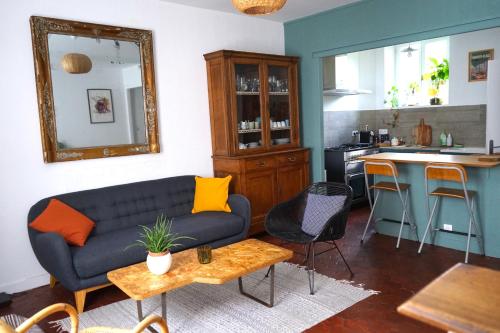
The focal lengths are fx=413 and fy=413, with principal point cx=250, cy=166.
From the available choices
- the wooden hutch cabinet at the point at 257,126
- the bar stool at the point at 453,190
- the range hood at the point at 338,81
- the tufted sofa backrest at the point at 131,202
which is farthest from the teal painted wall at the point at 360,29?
the tufted sofa backrest at the point at 131,202

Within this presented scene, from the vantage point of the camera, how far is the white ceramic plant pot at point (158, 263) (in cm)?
264

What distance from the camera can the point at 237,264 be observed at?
2.80 metres

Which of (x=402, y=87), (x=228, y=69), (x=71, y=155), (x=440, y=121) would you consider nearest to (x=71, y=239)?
(x=71, y=155)

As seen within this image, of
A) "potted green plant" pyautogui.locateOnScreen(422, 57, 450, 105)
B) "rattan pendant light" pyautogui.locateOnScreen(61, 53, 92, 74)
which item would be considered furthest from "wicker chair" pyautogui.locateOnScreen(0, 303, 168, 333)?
"potted green plant" pyautogui.locateOnScreen(422, 57, 450, 105)

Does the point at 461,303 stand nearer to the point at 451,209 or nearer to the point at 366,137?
the point at 451,209

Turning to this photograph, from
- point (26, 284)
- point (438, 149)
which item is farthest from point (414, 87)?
point (26, 284)

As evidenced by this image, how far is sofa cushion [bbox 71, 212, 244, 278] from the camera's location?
3.12 metres

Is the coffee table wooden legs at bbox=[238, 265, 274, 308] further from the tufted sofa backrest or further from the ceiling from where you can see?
the ceiling

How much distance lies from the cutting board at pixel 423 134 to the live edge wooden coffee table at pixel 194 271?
4105mm

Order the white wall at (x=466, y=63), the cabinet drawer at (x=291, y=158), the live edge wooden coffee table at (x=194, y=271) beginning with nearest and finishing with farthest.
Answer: the live edge wooden coffee table at (x=194, y=271) → the cabinet drawer at (x=291, y=158) → the white wall at (x=466, y=63)

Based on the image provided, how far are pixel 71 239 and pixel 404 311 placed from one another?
276 centimetres

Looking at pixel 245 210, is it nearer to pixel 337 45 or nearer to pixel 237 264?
pixel 237 264

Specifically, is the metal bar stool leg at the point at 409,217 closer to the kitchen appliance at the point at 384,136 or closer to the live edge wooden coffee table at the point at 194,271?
the live edge wooden coffee table at the point at 194,271

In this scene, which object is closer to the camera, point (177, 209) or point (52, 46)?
point (52, 46)
